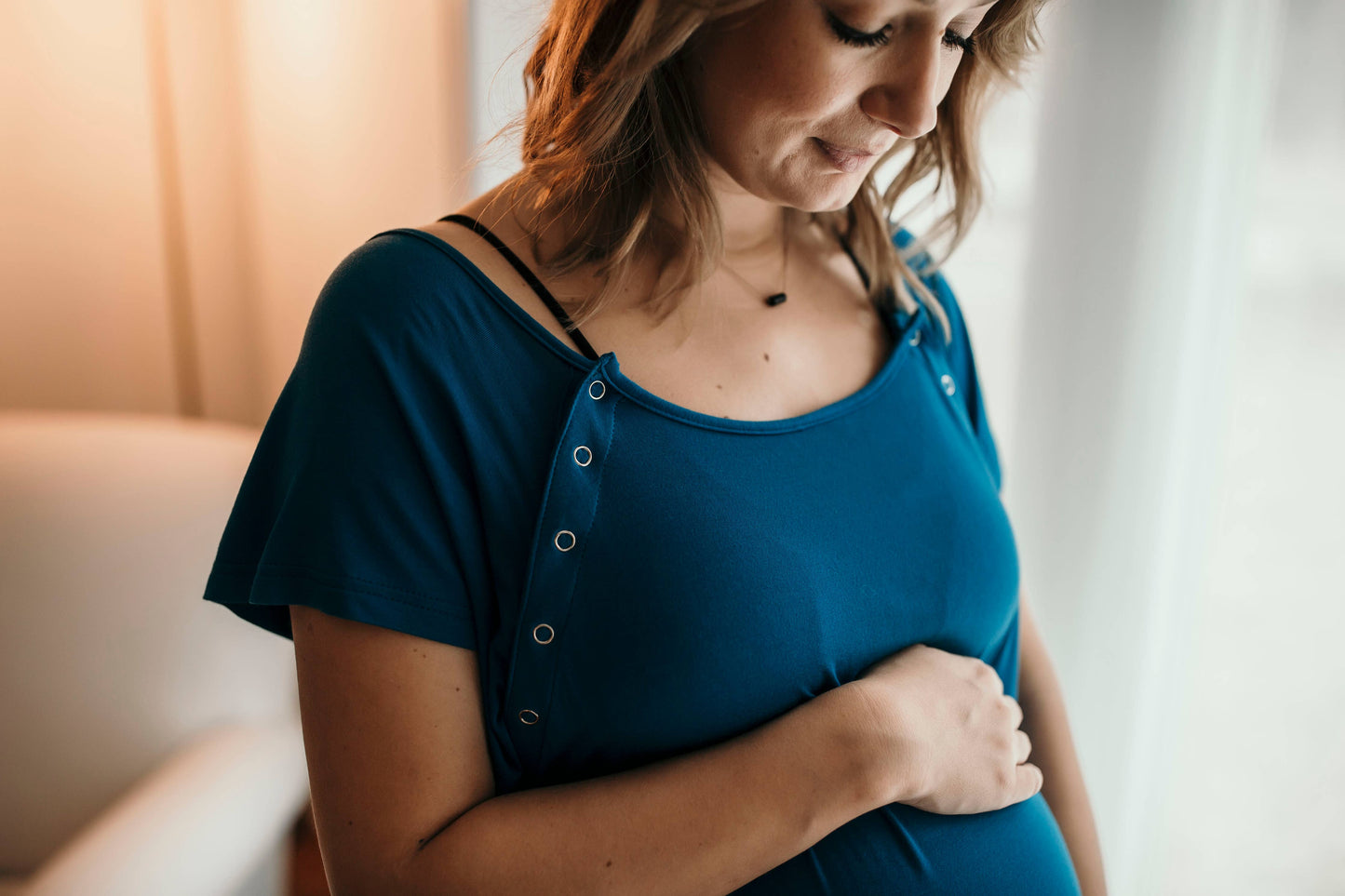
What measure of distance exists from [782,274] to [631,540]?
0.37m

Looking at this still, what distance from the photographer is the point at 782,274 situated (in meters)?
0.93

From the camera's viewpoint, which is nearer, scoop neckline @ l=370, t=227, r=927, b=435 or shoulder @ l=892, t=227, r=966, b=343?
scoop neckline @ l=370, t=227, r=927, b=435

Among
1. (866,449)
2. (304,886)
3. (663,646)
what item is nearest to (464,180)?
(866,449)

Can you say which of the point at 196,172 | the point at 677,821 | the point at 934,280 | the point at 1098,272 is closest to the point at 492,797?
the point at 677,821

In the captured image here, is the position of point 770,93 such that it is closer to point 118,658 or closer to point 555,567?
point 555,567

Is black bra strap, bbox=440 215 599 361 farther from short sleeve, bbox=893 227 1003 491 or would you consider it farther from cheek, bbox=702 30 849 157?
short sleeve, bbox=893 227 1003 491

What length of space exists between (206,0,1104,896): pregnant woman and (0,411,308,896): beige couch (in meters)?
0.65

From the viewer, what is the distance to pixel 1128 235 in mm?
1275

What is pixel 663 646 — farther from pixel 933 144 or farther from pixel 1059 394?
pixel 1059 394

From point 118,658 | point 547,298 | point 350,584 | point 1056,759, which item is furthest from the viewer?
point 118,658

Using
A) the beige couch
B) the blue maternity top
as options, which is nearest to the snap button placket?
the blue maternity top

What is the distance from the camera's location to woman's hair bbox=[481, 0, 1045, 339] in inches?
26.5

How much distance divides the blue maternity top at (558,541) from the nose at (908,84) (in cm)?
25

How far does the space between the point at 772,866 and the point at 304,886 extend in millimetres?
1338
